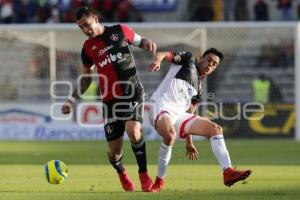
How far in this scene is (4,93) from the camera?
2745 centimetres

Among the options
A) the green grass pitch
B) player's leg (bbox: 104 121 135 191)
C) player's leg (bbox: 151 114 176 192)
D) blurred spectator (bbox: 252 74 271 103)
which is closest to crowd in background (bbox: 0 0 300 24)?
blurred spectator (bbox: 252 74 271 103)

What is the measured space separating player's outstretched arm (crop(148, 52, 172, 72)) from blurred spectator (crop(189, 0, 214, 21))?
775 inches

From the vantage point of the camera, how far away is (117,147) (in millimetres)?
11984

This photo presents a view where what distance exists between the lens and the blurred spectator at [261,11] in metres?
30.6

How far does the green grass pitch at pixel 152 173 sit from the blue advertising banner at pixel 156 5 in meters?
11.0

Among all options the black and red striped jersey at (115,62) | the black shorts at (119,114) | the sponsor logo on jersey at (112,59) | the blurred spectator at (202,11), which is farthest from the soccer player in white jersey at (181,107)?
the blurred spectator at (202,11)

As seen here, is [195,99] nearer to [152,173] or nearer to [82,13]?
[82,13]

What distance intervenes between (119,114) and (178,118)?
88 centimetres

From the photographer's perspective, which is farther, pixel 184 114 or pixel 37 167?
pixel 37 167

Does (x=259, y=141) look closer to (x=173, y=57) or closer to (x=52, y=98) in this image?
(x=52, y=98)

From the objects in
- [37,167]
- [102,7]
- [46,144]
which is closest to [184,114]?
[37,167]

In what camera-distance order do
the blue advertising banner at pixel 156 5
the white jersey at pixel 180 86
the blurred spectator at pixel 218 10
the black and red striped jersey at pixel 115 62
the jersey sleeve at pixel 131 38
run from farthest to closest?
the blue advertising banner at pixel 156 5 → the blurred spectator at pixel 218 10 → the jersey sleeve at pixel 131 38 → the black and red striped jersey at pixel 115 62 → the white jersey at pixel 180 86

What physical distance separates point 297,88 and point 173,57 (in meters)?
15.3

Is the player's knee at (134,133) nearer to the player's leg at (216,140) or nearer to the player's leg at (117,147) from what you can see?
the player's leg at (117,147)
